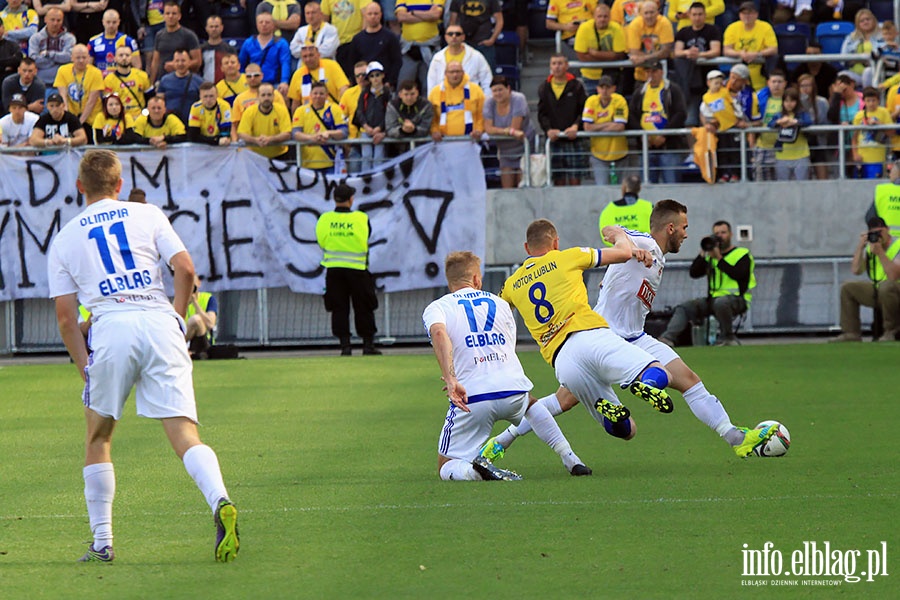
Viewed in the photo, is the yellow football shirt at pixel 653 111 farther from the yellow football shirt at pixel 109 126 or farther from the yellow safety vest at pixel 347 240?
the yellow football shirt at pixel 109 126

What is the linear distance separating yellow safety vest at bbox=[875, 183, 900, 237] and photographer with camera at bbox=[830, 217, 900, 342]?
221 mm

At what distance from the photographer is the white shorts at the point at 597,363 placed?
945 cm

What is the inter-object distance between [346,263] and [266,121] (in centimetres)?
289

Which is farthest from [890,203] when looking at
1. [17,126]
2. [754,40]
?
[17,126]

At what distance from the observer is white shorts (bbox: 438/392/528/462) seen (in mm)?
9297

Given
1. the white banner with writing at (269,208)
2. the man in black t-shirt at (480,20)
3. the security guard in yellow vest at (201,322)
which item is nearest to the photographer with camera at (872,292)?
the white banner with writing at (269,208)

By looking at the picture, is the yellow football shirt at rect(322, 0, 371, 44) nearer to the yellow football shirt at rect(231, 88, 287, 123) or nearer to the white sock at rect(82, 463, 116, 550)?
the yellow football shirt at rect(231, 88, 287, 123)

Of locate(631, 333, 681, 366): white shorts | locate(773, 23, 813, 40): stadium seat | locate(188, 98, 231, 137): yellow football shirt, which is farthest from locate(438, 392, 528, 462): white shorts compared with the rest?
locate(773, 23, 813, 40): stadium seat

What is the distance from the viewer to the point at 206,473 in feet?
21.8

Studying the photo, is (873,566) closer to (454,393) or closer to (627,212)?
(454,393)

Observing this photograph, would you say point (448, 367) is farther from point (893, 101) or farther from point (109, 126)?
point (893, 101)

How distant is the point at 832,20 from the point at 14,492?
18683 millimetres

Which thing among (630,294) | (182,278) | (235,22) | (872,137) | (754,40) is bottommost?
(630,294)

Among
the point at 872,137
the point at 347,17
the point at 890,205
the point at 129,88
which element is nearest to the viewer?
the point at 890,205
